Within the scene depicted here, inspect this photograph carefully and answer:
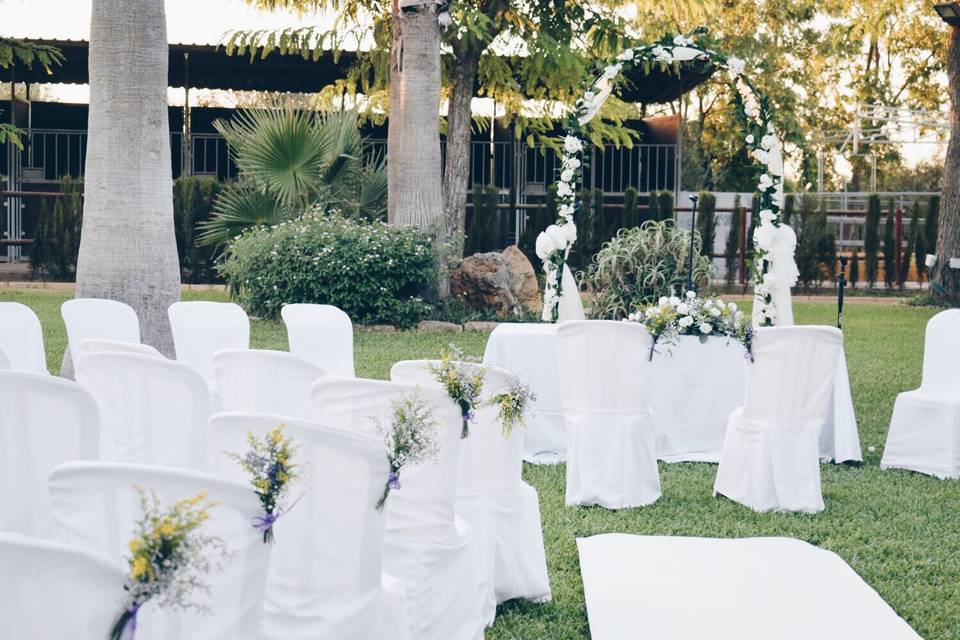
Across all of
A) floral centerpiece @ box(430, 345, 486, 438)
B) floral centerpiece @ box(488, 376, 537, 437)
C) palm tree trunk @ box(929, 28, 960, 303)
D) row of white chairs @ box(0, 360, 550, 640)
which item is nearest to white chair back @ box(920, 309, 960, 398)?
row of white chairs @ box(0, 360, 550, 640)

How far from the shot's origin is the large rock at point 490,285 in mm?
13789

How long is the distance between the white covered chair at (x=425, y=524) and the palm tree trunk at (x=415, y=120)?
387 inches

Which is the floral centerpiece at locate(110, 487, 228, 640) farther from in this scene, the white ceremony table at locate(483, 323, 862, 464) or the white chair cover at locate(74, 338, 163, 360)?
the white ceremony table at locate(483, 323, 862, 464)

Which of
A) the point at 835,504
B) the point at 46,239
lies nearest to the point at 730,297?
the point at 46,239

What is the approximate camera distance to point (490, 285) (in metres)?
13.8

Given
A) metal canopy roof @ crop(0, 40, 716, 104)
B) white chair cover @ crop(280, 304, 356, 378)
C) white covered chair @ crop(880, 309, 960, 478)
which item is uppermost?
metal canopy roof @ crop(0, 40, 716, 104)

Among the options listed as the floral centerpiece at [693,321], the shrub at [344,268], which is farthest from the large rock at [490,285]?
the floral centerpiece at [693,321]

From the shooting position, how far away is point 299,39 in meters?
15.9

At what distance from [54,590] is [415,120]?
11.5 m

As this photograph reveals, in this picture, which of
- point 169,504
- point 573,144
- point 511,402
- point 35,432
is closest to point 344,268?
point 573,144

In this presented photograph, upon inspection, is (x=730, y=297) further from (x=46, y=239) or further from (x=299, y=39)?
(x=46, y=239)

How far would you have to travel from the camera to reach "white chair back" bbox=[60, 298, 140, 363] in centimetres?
598

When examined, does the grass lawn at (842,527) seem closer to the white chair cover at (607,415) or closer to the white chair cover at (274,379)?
the white chair cover at (607,415)

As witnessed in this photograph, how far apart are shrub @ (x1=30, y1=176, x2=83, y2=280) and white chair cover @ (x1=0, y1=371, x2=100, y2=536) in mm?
15059
